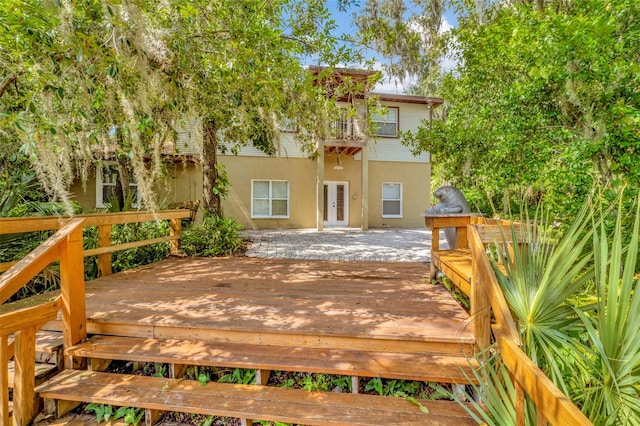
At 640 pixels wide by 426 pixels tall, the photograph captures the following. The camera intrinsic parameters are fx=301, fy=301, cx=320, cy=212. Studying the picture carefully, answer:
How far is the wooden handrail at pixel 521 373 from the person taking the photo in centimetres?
105

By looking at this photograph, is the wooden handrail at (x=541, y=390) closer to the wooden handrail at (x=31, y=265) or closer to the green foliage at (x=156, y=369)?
the green foliage at (x=156, y=369)

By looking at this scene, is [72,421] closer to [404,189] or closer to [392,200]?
[392,200]

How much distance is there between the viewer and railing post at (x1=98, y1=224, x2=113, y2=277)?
13.2 ft

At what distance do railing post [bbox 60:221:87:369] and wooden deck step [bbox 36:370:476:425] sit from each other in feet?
0.94

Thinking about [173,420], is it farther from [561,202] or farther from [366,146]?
[366,146]

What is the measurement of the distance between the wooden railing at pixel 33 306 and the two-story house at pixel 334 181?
7328 millimetres

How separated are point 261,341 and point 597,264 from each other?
2.30 m

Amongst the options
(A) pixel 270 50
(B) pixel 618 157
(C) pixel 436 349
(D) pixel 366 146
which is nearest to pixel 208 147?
(A) pixel 270 50

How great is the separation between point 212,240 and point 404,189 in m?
8.19

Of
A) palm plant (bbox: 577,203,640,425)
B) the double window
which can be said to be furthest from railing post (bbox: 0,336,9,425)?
the double window

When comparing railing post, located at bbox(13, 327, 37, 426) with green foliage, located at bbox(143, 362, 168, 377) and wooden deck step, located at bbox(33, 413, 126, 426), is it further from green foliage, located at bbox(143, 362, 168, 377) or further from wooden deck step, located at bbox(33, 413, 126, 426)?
green foliage, located at bbox(143, 362, 168, 377)

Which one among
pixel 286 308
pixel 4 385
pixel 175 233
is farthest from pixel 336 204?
pixel 4 385

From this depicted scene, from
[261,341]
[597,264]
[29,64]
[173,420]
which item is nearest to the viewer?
[597,264]

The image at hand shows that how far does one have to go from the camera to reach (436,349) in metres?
2.37
